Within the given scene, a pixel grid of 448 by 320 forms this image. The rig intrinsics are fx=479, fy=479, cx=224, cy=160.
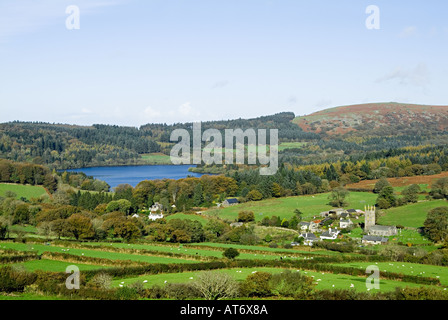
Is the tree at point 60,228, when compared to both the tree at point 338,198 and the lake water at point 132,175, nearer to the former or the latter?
the tree at point 338,198

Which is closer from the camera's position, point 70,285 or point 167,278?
point 70,285

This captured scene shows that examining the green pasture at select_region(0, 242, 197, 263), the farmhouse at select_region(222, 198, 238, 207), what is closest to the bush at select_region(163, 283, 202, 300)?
the green pasture at select_region(0, 242, 197, 263)

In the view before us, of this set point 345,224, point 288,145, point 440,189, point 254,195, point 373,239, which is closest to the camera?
point 373,239

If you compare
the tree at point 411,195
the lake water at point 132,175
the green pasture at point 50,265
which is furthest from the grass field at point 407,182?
the green pasture at point 50,265

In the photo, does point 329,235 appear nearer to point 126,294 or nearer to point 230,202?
point 230,202

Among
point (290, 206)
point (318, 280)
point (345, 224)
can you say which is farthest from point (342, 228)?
point (318, 280)
